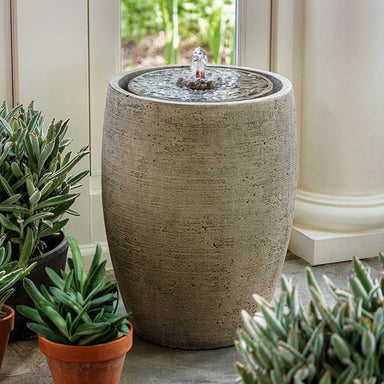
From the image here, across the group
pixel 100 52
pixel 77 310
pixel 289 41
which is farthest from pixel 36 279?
pixel 289 41

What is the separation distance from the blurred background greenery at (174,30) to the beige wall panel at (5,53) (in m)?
0.35

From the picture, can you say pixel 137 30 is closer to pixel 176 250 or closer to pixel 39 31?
pixel 39 31

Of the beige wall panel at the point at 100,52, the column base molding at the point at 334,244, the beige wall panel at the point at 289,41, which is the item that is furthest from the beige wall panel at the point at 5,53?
the column base molding at the point at 334,244

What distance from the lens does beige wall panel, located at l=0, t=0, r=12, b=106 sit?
7.64 ft

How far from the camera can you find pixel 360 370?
1176 mm

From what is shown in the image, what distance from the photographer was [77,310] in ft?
5.89

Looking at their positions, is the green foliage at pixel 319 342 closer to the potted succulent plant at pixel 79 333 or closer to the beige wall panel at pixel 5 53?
the potted succulent plant at pixel 79 333

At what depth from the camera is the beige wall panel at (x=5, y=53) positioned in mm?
2328

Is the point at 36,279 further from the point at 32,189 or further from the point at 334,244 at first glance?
the point at 334,244

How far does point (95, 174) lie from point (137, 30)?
446 mm

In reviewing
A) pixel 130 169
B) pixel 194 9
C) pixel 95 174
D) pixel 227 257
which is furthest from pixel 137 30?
pixel 227 257

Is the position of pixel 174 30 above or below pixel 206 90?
above

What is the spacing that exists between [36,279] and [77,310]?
0.33 metres

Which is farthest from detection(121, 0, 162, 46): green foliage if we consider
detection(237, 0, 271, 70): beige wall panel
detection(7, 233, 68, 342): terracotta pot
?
detection(7, 233, 68, 342): terracotta pot
